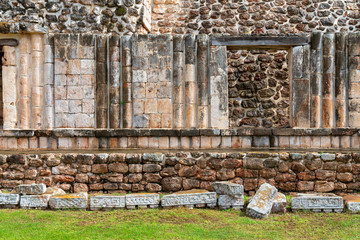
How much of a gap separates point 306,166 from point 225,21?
24.8 ft

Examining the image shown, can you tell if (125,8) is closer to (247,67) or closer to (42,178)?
(247,67)

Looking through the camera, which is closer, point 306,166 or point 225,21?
point 306,166

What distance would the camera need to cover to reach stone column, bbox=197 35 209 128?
779 centimetres

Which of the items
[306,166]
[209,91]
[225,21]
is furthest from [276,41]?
[225,21]

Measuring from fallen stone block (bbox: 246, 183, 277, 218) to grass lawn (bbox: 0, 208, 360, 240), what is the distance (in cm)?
14

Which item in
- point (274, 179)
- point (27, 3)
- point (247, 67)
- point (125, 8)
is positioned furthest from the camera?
point (247, 67)

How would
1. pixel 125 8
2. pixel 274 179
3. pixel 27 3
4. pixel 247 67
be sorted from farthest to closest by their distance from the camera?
pixel 247 67
pixel 125 8
pixel 27 3
pixel 274 179

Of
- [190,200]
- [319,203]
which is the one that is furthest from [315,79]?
[190,200]

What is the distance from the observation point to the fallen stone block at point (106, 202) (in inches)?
255

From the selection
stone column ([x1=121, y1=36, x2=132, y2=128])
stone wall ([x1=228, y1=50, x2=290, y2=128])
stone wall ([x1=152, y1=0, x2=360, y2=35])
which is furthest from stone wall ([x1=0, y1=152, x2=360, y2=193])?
stone wall ([x1=152, y1=0, x2=360, y2=35])

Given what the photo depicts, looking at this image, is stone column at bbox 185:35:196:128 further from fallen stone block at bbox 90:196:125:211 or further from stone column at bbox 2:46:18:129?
stone column at bbox 2:46:18:129

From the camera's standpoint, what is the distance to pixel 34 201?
258 inches

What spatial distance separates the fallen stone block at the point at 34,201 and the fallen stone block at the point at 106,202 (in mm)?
811

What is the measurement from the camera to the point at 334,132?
24.9ft
